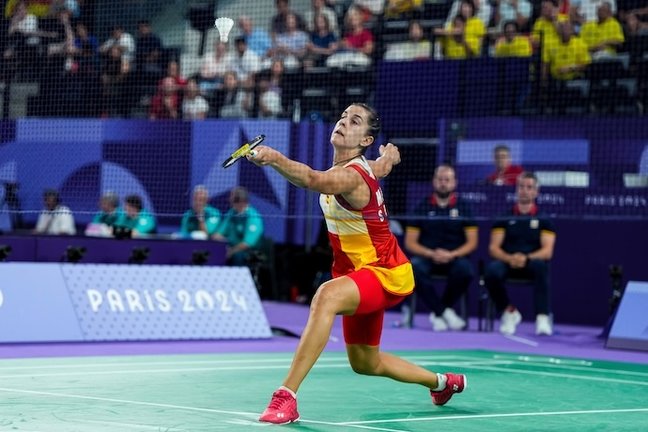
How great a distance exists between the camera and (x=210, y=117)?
1706cm

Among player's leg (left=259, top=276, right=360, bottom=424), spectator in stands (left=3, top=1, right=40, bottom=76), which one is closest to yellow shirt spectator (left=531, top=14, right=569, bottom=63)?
spectator in stands (left=3, top=1, right=40, bottom=76)

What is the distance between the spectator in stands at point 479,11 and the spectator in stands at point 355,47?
43.6 inches

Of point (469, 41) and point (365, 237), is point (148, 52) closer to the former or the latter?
point (469, 41)

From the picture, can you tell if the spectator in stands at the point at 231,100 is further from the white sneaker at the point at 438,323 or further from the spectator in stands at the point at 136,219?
the white sneaker at the point at 438,323

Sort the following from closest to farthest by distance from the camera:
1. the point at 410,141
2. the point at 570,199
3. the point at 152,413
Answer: the point at 152,413, the point at 570,199, the point at 410,141

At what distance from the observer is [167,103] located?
17.1m

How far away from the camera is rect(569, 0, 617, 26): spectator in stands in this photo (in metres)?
15.9

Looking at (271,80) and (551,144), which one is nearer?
(551,144)

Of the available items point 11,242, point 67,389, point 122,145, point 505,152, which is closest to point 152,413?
point 67,389

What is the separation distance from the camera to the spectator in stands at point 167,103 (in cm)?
1703

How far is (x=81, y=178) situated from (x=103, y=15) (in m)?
2.60

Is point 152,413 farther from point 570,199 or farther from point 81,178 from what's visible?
point 81,178

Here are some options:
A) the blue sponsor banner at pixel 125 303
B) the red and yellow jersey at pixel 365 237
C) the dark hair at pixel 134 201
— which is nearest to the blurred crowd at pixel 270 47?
the dark hair at pixel 134 201

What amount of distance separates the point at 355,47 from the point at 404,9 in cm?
94
